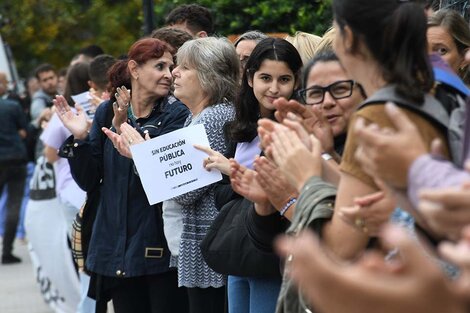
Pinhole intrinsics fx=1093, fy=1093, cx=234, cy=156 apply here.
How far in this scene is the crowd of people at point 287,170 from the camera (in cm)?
229

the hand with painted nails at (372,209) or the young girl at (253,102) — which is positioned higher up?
the hand with painted nails at (372,209)

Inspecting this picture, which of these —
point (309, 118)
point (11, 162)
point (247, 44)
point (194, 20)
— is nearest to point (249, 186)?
point (309, 118)

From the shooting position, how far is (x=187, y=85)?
19.5ft

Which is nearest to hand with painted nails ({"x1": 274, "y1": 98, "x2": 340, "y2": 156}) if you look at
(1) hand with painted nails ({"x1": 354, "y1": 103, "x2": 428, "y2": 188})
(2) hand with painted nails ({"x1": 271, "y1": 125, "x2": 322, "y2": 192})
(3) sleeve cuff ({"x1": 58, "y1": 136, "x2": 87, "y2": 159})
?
(2) hand with painted nails ({"x1": 271, "y1": 125, "x2": 322, "y2": 192})

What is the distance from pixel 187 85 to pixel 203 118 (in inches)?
10.5

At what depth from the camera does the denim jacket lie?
5984 millimetres

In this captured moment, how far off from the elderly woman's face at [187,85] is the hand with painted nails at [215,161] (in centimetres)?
63

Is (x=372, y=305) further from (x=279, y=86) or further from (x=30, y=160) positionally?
(x=30, y=160)

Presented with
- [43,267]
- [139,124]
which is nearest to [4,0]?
[43,267]

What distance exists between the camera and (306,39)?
5.56 metres

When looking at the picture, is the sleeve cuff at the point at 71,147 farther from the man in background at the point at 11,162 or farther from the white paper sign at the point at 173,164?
the man in background at the point at 11,162

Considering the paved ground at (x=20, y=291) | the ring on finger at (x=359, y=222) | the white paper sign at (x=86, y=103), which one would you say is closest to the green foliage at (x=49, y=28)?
the paved ground at (x=20, y=291)

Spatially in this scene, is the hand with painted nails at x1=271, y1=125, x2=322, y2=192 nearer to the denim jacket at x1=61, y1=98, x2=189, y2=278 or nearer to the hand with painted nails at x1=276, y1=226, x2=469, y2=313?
the hand with painted nails at x1=276, y1=226, x2=469, y2=313

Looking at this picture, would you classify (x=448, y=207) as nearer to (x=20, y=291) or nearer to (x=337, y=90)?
(x=337, y=90)
